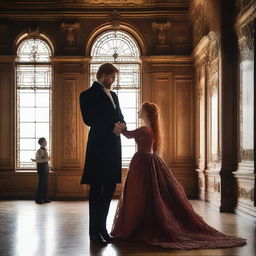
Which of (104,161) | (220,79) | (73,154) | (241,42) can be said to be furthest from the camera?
(73,154)

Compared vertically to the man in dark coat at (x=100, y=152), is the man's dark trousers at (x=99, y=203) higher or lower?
lower

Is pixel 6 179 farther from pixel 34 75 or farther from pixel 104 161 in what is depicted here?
pixel 104 161

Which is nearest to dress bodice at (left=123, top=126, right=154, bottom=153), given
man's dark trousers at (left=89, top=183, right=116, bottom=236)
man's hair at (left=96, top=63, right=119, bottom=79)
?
man's dark trousers at (left=89, top=183, right=116, bottom=236)

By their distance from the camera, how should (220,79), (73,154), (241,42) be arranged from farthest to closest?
(73,154) < (220,79) < (241,42)

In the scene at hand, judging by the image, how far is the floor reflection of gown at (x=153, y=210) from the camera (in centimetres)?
540

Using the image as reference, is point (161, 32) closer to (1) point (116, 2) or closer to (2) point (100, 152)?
(1) point (116, 2)

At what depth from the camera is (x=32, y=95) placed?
1209 centimetres

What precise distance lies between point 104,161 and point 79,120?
6465mm

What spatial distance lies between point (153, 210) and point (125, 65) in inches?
276

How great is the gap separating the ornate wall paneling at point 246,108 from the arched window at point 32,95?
513cm

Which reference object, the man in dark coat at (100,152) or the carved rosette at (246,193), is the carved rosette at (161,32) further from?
the man in dark coat at (100,152)

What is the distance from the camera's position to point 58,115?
1186cm

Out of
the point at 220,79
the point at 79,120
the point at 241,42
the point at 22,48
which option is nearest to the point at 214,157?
the point at 220,79

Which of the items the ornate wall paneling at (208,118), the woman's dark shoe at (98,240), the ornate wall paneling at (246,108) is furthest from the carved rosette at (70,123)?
the woman's dark shoe at (98,240)
